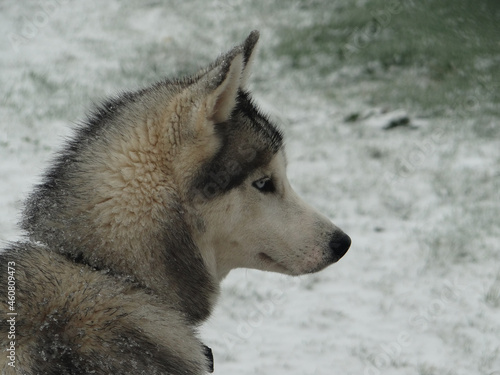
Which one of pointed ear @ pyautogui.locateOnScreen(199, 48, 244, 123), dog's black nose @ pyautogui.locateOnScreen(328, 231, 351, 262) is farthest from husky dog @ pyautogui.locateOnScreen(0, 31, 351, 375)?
dog's black nose @ pyautogui.locateOnScreen(328, 231, 351, 262)

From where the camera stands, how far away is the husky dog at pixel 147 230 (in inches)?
86.0

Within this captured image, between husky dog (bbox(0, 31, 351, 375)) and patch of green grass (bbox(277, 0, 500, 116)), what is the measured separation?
6628mm

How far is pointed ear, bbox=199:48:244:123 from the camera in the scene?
2.44 metres

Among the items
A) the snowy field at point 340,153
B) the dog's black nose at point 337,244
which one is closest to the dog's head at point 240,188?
the dog's black nose at point 337,244

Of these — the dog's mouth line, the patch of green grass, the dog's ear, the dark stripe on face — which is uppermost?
the dog's ear

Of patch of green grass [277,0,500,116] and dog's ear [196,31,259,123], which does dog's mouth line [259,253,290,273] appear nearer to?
dog's ear [196,31,259,123]

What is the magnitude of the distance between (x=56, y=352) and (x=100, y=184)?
2.15 ft

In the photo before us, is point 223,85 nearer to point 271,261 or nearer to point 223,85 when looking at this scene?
point 223,85

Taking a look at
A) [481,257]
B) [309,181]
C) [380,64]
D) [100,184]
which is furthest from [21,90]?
[100,184]

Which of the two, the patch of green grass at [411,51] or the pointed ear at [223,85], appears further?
the patch of green grass at [411,51]

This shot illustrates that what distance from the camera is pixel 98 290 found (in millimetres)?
2283

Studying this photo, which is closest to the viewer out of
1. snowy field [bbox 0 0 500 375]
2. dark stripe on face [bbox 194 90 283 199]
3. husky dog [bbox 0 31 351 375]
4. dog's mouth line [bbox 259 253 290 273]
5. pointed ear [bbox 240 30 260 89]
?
husky dog [bbox 0 31 351 375]

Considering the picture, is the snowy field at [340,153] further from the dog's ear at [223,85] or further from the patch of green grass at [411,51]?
the dog's ear at [223,85]

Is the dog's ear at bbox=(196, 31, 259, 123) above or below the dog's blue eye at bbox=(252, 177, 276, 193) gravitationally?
above
